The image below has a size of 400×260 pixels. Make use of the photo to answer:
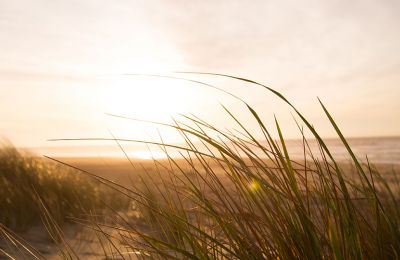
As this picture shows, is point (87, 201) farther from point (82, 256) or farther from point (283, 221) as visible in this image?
point (283, 221)

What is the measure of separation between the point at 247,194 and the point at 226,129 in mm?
257

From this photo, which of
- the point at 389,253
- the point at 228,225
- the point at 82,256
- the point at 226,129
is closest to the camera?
the point at 228,225

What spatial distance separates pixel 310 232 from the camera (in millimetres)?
979

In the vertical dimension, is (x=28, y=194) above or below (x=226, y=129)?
below

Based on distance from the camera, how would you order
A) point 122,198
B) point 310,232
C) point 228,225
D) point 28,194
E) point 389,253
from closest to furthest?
point 310,232
point 228,225
point 389,253
point 28,194
point 122,198

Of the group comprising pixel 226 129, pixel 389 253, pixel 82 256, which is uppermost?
pixel 226 129

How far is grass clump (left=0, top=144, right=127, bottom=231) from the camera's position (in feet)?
9.84

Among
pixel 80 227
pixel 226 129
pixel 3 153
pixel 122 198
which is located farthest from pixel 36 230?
pixel 226 129

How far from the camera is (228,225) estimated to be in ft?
3.57

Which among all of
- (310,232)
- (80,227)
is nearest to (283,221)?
(310,232)

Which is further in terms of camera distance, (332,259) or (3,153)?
(3,153)

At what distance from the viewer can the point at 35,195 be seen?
3.22 meters

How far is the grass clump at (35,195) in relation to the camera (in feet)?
9.84

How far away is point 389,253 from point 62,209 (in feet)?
8.96
